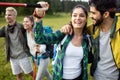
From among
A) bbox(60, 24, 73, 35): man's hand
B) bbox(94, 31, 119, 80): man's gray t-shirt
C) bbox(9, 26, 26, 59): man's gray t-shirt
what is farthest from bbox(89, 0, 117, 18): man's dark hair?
bbox(9, 26, 26, 59): man's gray t-shirt

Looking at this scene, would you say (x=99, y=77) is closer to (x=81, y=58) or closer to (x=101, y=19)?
(x=81, y=58)

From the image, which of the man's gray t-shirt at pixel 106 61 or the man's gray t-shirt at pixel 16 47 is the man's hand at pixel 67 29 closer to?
the man's gray t-shirt at pixel 106 61

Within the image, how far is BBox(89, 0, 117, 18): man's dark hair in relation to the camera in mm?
3826

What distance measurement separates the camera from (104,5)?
3.84 meters

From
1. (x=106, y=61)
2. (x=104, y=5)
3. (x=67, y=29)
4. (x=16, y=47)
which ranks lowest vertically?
(x=16, y=47)

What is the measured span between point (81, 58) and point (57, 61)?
1.01ft

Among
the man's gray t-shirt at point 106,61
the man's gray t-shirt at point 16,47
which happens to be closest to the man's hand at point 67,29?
the man's gray t-shirt at point 106,61

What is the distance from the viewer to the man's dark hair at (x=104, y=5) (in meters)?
3.83

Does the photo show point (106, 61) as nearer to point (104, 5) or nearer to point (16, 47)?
point (104, 5)

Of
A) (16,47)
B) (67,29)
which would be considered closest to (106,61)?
(67,29)

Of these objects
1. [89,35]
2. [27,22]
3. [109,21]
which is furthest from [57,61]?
[27,22]

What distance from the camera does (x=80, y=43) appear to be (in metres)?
4.01

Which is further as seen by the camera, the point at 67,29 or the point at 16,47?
the point at 16,47

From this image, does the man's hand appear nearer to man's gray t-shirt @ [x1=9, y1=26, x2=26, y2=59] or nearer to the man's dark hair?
the man's dark hair
